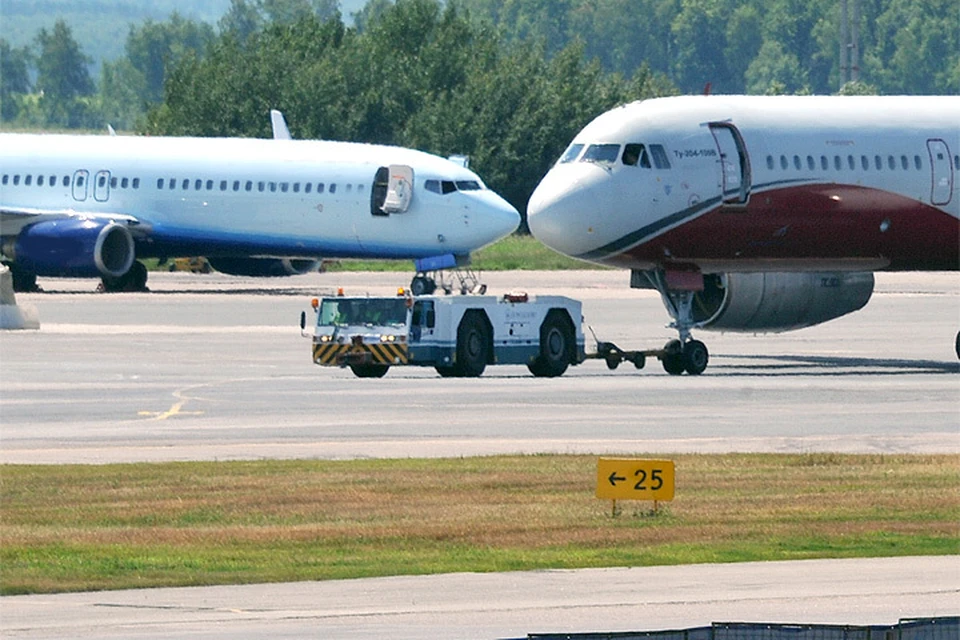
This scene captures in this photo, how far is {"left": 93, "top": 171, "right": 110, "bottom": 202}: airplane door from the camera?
7231 centimetres

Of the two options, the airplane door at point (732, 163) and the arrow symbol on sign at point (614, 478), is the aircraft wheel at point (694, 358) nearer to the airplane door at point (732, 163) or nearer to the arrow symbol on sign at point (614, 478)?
the airplane door at point (732, 163)

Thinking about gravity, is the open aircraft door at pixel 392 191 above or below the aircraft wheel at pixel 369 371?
above

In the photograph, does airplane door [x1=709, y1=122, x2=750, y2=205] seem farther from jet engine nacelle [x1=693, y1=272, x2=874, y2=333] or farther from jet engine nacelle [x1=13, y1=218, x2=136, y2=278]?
jet engine nacelle [x1=13, y1=218, x2=136, y2=278]

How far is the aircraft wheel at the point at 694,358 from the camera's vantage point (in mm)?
43781

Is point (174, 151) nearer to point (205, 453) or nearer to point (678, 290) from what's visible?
point (678, 290)

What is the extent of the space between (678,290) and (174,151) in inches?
1200

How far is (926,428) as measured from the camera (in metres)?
33.6

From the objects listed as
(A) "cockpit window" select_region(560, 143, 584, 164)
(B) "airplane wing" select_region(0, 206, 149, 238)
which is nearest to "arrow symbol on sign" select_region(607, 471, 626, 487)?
(A) "cockpit window" select_region(560, 143, 584, 164)

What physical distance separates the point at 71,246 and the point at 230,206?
483 centimetres

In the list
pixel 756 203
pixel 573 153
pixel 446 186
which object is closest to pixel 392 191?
pixel 446 186

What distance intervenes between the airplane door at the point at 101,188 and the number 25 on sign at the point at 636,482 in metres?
49.7

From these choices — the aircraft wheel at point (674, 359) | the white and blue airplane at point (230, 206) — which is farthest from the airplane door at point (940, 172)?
the white and blue airplane at point (230, 206)

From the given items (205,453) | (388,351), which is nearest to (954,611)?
(205,453)

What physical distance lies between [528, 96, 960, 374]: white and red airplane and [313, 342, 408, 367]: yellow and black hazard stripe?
4.37 m
